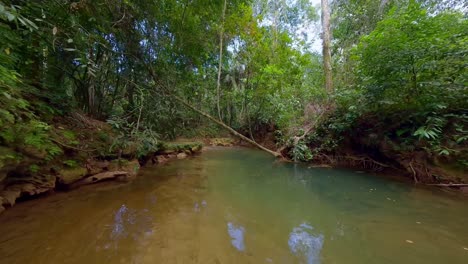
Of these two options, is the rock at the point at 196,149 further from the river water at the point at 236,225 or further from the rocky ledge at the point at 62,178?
the river water at the point at 236,225

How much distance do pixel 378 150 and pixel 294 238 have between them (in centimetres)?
491

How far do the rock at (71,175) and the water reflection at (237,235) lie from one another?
120 inches

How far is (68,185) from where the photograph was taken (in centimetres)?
358

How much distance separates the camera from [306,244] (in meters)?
2.23

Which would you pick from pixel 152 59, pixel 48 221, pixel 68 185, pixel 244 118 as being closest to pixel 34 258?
pixel 48 221

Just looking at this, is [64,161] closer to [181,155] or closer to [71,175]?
[71,175]

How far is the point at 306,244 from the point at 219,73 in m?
5.12

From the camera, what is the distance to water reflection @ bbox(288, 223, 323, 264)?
202cm

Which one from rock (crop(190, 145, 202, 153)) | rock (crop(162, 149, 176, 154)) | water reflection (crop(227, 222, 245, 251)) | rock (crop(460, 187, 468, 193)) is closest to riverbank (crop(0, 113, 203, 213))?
rock (crop(162, 149, 176, 154))

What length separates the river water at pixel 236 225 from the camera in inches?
77.4

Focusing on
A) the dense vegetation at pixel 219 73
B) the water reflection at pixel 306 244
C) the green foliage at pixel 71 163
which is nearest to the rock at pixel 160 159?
the dense vegetation at pixel 219 73

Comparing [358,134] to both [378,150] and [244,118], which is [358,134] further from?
[244,118]

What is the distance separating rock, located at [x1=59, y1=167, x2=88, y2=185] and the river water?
25cm

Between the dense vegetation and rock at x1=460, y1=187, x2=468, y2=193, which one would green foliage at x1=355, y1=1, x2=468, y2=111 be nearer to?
the dense vegetation
